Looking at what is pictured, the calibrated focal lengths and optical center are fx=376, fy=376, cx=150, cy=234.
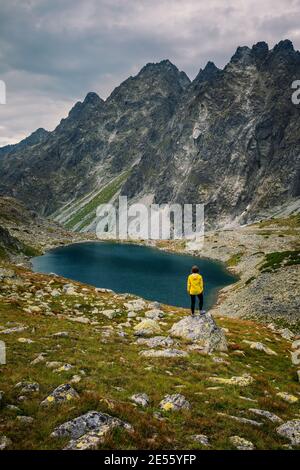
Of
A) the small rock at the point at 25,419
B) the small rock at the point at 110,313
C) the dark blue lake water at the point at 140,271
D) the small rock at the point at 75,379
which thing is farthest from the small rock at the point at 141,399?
the dark blue lake water at the point at 140,271

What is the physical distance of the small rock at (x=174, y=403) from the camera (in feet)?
43.0

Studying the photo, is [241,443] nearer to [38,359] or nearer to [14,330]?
[38,359]

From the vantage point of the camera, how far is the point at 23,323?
78.3 feet

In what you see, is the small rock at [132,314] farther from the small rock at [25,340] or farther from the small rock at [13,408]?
the small rock at [13,408]

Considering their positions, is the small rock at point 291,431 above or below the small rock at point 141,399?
below

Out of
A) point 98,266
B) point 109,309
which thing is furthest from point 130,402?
point 98,266

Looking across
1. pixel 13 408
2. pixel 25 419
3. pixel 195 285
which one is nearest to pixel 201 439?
pixel 25 419

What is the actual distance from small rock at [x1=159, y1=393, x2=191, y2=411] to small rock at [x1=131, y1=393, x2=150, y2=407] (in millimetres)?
530

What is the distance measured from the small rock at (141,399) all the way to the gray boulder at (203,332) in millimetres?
9329

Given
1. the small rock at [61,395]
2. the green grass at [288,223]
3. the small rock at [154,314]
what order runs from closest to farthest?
1. the small rock at [61,395]
2. the small rock at [154,314]
3. the green grass at [288,223]

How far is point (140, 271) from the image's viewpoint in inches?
4262
